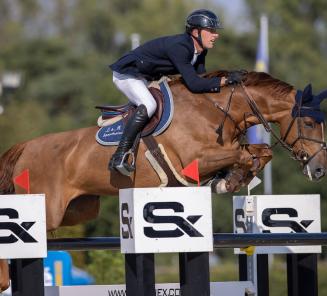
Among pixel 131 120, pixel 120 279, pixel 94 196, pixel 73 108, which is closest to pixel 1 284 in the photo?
pixel 94 196

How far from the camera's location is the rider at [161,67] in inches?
290

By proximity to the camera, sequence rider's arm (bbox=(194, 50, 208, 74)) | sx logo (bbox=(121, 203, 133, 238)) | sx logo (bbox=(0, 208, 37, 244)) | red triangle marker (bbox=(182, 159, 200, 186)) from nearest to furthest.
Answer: sx logo (bbox=(121, 203, 133, 238)), sx logo (bbox=(0, 208, 37, 244)), red triangle marker (bbox=(182, 159, 200, 186)), rider's arm (bbox=(194, 50, 208, 74))

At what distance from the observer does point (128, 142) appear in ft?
24.2

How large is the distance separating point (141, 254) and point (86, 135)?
2.06 meters

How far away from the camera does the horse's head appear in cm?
744

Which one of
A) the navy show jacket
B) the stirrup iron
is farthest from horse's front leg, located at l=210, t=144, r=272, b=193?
the stirrup iron

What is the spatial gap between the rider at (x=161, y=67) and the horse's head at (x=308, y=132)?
1.85 ft

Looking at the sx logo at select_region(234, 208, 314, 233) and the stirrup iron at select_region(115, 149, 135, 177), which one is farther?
the sx logo at select_region(234, 208, 314, 233)

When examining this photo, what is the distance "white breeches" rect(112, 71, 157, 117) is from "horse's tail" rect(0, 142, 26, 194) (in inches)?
44.3

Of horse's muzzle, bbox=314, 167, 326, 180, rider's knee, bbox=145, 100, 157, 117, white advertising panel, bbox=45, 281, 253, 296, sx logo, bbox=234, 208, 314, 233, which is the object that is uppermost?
rider's knee, bbox=145, 100, 157, 117

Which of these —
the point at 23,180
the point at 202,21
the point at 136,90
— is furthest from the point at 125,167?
the point at 202,21

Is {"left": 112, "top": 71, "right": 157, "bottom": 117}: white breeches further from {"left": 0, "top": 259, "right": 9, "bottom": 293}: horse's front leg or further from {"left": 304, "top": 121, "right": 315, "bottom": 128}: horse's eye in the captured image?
{"left": 0, "top": 259, "right": 9, "bottom": 293}: horse's front leg

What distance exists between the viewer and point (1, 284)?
780 cm

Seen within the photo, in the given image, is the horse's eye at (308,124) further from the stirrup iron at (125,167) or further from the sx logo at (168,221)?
the sx logo at (168,221)
